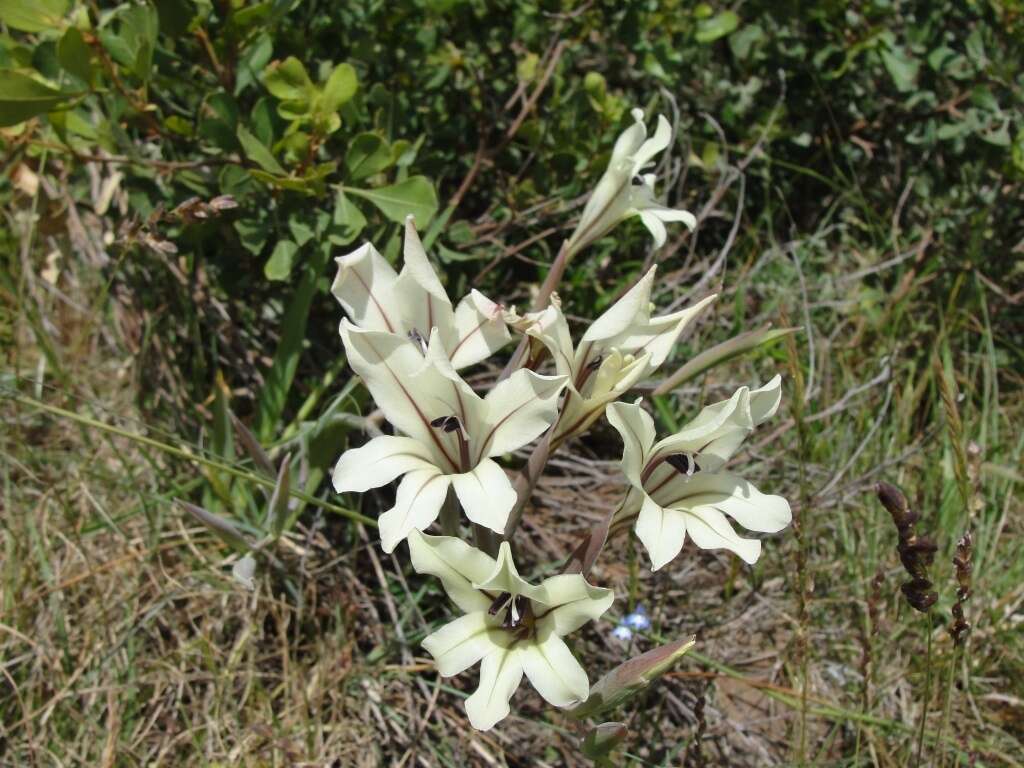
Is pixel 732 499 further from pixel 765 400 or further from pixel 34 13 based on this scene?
pixel 34 13

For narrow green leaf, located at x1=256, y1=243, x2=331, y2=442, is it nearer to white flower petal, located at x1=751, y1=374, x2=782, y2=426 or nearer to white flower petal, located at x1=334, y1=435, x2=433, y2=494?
white flower petal, located at x1=334, y1=435, x2=433, y2=494

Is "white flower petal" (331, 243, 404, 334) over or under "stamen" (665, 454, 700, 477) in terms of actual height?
over

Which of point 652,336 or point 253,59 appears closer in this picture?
point 652,336

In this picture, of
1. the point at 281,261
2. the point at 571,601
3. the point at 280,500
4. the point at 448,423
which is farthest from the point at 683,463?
the point at 281,261

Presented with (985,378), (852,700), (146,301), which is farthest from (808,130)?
(146,301)

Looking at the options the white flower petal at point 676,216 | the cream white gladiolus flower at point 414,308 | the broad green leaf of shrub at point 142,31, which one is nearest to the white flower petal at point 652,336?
the cream white gladiolus flower at point 414,308

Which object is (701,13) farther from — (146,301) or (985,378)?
(146,301)

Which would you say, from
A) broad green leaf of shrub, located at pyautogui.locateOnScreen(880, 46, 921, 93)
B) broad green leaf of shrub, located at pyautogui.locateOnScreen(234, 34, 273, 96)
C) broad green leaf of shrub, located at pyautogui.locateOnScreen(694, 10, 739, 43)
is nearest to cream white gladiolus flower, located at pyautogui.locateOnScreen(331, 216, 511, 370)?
broad green leaf of shrub, located at pyautogui.locateOnScreen(234, 34, 273, 96)


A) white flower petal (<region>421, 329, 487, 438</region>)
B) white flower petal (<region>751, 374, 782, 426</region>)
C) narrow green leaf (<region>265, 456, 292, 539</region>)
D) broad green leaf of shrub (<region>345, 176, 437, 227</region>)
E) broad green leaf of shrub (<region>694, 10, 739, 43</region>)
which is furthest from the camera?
broad green leaf of shrub (<region>694, 10, 739, 43</region>)
